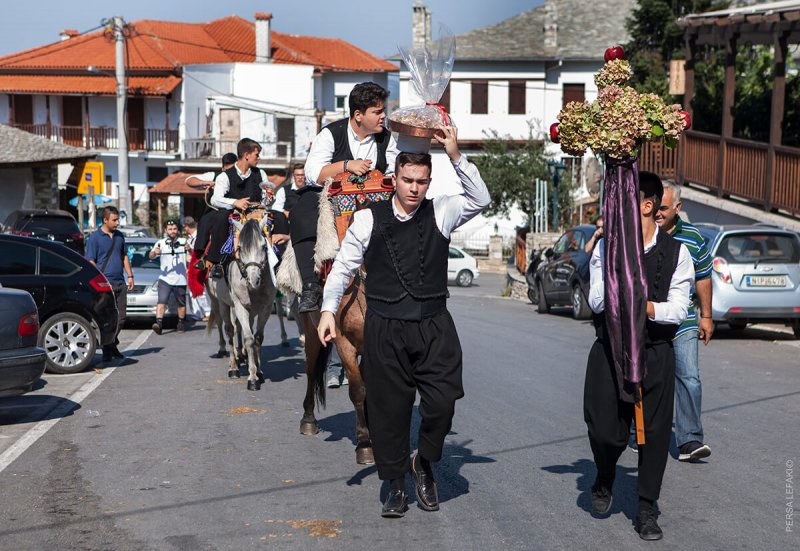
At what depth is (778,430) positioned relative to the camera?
9688 mm

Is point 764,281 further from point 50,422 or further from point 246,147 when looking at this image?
point 50,422

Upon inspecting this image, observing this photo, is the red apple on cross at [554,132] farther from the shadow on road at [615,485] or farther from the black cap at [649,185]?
the shadow on road at [615,485]

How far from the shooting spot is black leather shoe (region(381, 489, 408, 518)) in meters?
6.61

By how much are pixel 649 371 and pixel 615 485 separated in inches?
59.3

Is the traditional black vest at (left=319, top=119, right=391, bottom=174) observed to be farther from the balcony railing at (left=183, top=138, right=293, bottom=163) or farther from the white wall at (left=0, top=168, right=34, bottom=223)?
the balcony railing at (left=183, top=138, right=293, bottom=163)

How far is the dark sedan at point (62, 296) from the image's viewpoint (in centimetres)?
1387

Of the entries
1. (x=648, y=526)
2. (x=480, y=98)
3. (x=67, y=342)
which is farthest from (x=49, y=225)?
(x=480, y=98)

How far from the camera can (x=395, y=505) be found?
6629 millimetres

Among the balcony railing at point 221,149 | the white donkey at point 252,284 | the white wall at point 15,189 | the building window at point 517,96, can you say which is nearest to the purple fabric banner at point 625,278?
the white donkey at point 252,284

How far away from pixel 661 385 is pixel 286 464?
9.88 feet

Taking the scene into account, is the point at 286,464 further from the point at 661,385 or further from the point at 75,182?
the point at 75,182

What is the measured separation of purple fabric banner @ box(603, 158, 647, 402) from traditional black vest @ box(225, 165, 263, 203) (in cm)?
734

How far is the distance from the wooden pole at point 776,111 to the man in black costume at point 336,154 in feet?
57.4

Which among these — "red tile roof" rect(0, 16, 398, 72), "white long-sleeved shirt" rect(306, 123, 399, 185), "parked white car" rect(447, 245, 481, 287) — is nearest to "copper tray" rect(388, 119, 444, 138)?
"white long-sleeved shirt" rect(306, 123, 399, 185)
